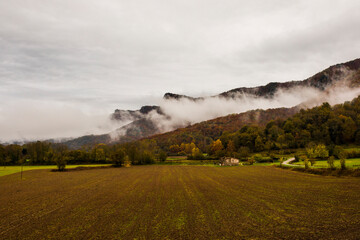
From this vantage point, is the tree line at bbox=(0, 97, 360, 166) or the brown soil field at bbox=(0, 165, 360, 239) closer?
the brown soil field at bbox=(0, 165, 360, 239)

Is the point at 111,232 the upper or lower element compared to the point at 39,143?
lower

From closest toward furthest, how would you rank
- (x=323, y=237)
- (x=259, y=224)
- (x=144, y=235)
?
1. (x=323, y=237)
2. (x=144, y=235)
3. (x=259, y=224)

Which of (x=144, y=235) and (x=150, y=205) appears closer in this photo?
(x=144, y=235)

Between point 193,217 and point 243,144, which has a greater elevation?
point 193,217

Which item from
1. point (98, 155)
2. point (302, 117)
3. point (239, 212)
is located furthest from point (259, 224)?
point (302, 117)

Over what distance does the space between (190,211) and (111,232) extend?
7.67 meters

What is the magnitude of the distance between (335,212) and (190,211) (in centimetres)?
1222

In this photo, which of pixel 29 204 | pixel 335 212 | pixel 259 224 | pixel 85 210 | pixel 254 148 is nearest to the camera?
pixel 259 224

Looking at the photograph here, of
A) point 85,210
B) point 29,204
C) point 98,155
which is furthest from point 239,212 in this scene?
point 98,155

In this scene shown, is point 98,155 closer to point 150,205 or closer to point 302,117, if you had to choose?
point 150,205

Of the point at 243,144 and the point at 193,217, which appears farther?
the point at 243,144

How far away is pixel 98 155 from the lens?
13050 cm

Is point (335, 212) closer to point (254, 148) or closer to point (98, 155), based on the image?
point (98, 155)

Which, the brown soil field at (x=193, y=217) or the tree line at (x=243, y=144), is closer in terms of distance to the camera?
the brown soil field at (x=193, y=217)
